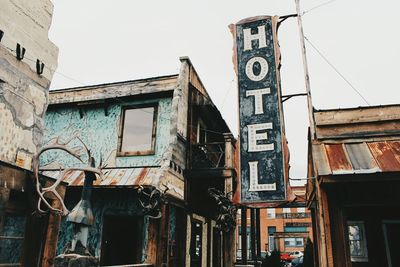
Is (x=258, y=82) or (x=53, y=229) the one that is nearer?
(x=53, y=229)

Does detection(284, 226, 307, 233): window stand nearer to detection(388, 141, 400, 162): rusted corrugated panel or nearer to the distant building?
the distant building

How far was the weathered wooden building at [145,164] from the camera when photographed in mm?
10383

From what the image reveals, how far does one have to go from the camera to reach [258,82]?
985 cm

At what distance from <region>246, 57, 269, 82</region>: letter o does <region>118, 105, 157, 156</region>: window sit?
394 centimetres

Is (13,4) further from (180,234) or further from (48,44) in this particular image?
(180,234)

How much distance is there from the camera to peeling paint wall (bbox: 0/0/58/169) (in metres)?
7.32

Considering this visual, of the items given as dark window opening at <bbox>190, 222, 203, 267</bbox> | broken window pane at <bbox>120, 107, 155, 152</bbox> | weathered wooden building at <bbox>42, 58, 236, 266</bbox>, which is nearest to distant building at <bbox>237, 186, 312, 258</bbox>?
dark window opening at <bbox>190, 222, 203, 267</bbox>

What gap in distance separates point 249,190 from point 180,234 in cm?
368

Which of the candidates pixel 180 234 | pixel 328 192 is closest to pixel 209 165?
pixel 180 234

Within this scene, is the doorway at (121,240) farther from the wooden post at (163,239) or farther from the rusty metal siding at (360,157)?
the rusty metal siding at (360,157)

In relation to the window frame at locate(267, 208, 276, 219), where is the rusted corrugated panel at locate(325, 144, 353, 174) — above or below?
below

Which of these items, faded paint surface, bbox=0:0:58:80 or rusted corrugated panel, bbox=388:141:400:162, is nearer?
faded paint surface, bbox=0:0:58:80

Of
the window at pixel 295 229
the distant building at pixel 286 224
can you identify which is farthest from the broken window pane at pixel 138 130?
the window at pixel 295 229

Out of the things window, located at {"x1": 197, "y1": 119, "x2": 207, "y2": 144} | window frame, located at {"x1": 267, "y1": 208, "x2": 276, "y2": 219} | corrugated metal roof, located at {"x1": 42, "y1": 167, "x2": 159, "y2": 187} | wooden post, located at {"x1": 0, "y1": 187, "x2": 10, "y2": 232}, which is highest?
window, located at {"x1": 197, "y1": 119, "x2": 207, "y2": 144}
